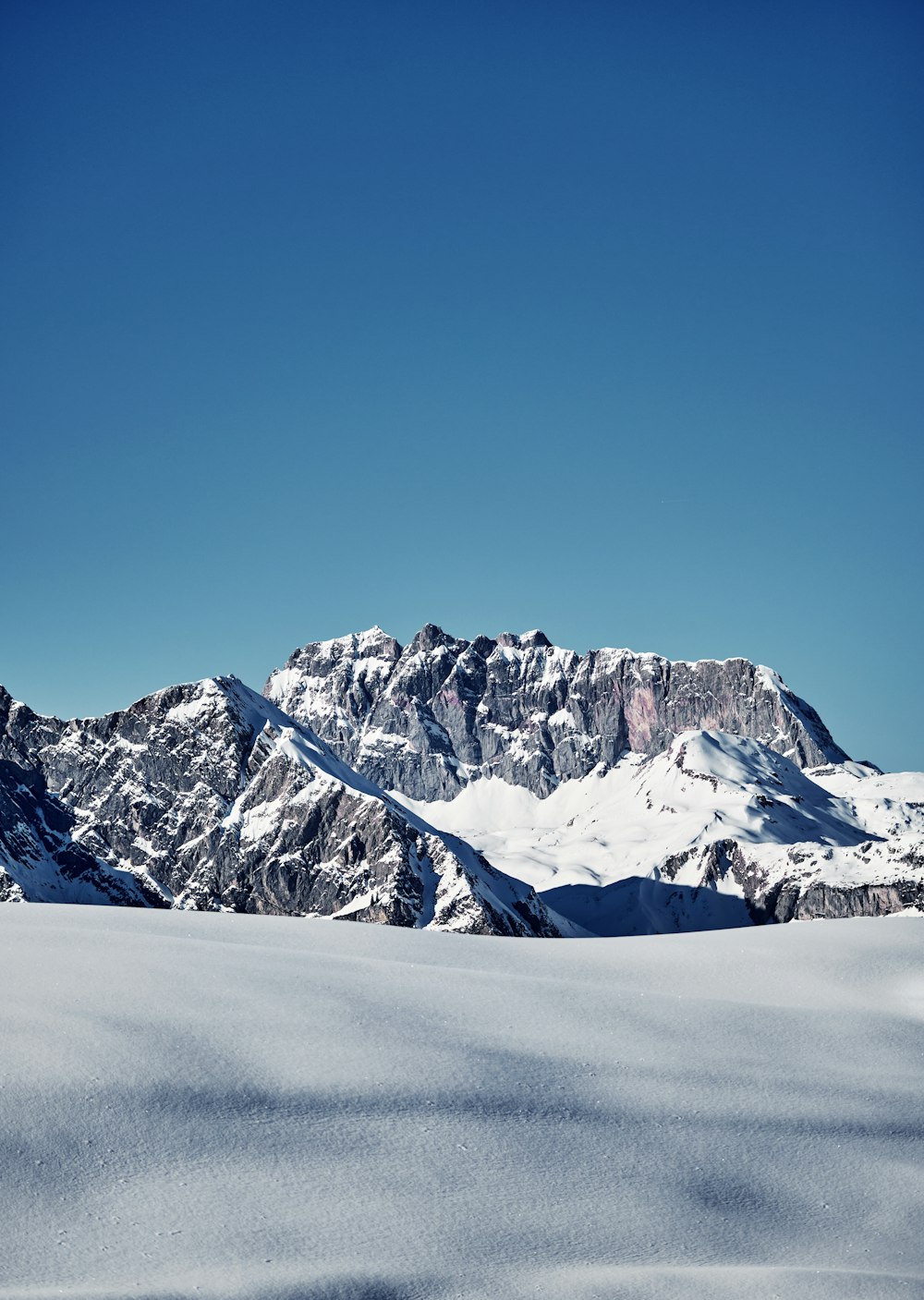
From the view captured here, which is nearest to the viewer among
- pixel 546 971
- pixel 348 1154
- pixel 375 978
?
pixel 348 1154

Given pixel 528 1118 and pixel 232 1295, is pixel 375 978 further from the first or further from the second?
pixel 232 1295

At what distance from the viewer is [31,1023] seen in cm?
2644

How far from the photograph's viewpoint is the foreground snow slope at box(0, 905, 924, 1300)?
20391 mm

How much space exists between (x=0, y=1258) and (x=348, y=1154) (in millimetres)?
6398

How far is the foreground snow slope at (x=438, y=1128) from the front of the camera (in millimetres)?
20391

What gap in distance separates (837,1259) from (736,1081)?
652 centimetres

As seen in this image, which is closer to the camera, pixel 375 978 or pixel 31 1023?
pixel 31 1023

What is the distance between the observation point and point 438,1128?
24.6 metres

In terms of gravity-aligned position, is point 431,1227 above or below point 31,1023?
below

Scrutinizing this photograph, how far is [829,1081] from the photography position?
28.7 m

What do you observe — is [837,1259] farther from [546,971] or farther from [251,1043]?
[546,971]

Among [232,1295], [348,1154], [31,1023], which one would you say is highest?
[31,1023]

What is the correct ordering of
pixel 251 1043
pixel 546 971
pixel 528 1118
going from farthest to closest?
1. pixel 546 971
2. pixel 251 1043
3. pixel 528 1118

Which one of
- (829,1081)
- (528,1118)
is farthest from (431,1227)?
(829,1081)
